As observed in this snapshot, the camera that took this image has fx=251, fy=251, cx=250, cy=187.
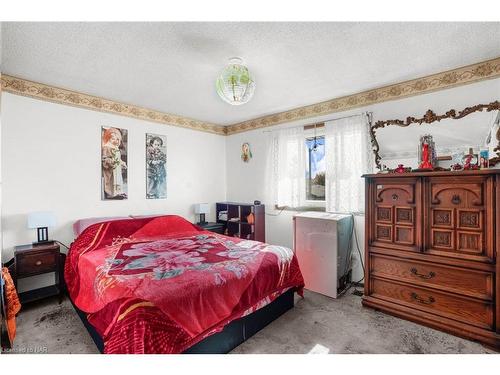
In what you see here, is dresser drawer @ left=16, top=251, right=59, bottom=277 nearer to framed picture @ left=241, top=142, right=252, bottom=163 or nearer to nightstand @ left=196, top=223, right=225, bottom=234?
nightstand @ left=196, top=223, right=225, bottom=234

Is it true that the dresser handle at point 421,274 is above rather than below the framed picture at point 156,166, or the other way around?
below

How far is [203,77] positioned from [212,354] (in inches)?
112

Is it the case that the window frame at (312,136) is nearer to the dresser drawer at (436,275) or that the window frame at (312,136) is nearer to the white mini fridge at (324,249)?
the white mini fridge at (324,249)

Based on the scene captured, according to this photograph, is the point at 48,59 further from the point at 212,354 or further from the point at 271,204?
the point at 271,204

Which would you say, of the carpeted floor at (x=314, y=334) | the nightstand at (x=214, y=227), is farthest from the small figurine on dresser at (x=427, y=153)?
the nightstand at (x=214, y=227)

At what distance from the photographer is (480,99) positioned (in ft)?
8.91

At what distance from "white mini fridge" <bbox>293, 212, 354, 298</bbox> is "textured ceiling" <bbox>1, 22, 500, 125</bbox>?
1.81m

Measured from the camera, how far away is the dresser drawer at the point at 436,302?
2.22m

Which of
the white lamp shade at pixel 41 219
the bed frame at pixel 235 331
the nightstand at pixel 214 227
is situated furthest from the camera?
the nightstand at pixel 214 227

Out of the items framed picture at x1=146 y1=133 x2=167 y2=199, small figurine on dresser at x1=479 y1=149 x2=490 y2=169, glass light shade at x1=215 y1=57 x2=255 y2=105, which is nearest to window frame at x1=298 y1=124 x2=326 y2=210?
small figurine on dresser at x1=479 y1=149 x2=490 y2=169

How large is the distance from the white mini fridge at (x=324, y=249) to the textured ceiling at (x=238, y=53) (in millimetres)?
1815

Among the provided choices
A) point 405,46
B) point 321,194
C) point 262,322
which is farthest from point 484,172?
point 262,322

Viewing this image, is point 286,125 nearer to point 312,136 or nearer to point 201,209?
point 312,136

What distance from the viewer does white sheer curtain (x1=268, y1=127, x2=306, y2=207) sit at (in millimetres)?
4223
